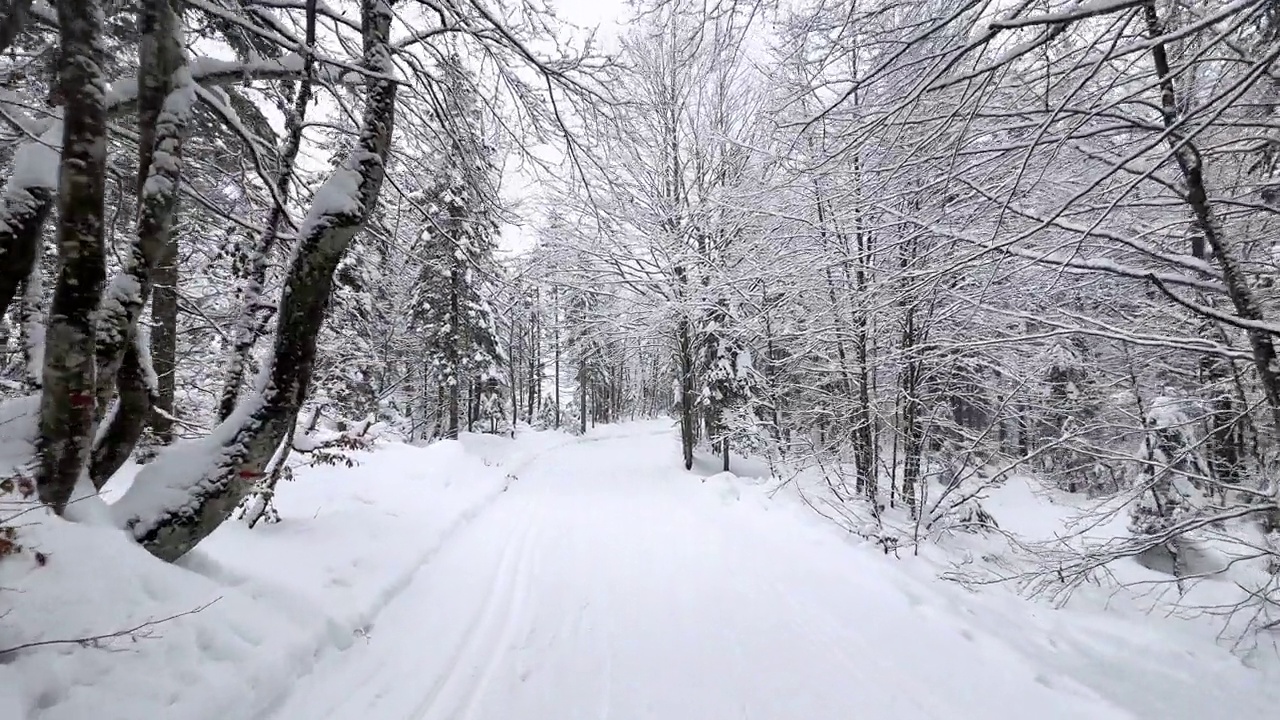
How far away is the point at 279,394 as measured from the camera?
3.16m

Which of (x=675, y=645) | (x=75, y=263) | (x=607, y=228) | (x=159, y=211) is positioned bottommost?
(x=675, y=645)

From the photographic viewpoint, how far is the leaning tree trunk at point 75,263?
2418mm

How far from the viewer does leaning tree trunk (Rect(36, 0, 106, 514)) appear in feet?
7.93

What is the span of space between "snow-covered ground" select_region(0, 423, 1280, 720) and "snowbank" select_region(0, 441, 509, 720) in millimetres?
11

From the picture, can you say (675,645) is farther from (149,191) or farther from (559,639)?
(149,191)

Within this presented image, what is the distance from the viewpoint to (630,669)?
11.5 ft

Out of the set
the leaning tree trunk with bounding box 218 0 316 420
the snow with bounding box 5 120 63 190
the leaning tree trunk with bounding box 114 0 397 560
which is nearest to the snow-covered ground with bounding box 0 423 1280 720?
the leaning tree trunk with bounding box 114 0 397 560

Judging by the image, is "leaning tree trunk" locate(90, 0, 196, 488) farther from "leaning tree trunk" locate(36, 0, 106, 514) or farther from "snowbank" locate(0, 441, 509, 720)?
"snowbank" locate(0, 441, 509, 720)

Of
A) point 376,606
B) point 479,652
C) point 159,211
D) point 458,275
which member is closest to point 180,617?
point 376,606

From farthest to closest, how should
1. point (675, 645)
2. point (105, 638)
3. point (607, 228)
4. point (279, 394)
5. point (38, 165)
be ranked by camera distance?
1. point (607, 228)
2. point (675, 645)
3. point (279, 394)
4. point (38, 165)
5. point (105, 638)

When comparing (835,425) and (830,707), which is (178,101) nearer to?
(830,707)

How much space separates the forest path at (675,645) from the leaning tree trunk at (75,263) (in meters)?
1.77

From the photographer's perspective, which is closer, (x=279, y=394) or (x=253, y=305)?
(x=279, y=394)

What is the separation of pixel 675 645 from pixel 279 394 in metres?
3.25
